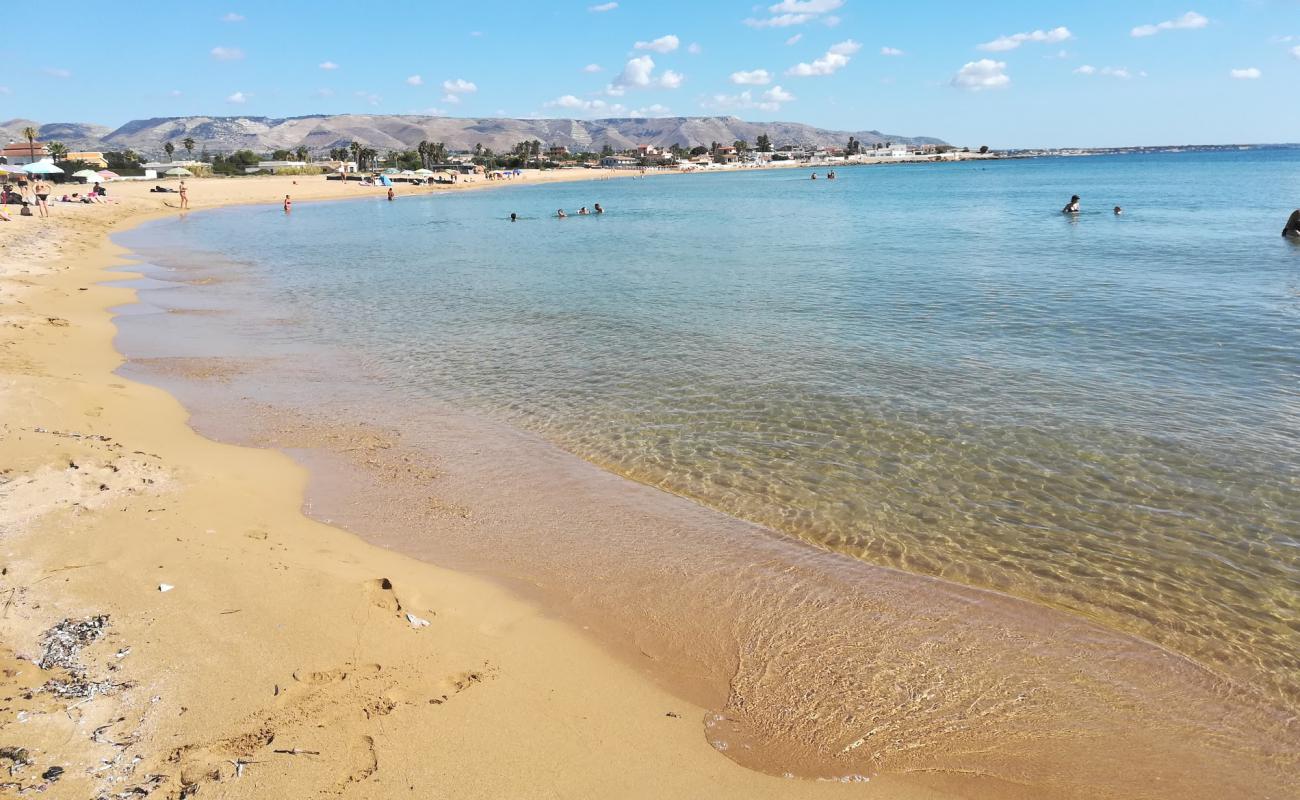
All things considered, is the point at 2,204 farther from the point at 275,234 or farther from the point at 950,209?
the point at 950,209

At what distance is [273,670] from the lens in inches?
209

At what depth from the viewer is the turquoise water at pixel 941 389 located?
7.68m

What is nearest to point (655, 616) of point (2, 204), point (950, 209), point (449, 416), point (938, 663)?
point (938, 663)

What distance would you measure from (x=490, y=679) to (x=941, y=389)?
1041 centimetres

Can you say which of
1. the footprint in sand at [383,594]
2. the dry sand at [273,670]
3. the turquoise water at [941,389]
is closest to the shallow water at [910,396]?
the turquoise water at [941,389]

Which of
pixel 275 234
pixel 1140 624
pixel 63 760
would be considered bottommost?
pixel 1140 624

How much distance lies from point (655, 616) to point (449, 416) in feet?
22.8

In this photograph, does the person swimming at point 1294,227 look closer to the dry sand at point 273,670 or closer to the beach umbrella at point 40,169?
the dry sand at point 273,670

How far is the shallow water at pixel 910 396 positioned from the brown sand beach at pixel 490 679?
6.6 inches

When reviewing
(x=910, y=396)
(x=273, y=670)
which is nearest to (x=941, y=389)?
(x=910, y=396)

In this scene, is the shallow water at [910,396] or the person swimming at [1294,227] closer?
the shallow water at [910,396]

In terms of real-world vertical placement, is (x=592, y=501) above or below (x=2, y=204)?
below

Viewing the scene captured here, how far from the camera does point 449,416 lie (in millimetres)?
12328

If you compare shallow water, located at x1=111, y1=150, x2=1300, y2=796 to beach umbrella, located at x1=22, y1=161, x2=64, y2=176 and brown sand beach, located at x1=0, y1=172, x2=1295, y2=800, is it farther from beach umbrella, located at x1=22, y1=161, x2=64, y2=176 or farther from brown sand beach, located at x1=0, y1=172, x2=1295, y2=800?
beach umbrella, located at x1=22, y1=161, x2=64, y2=176
